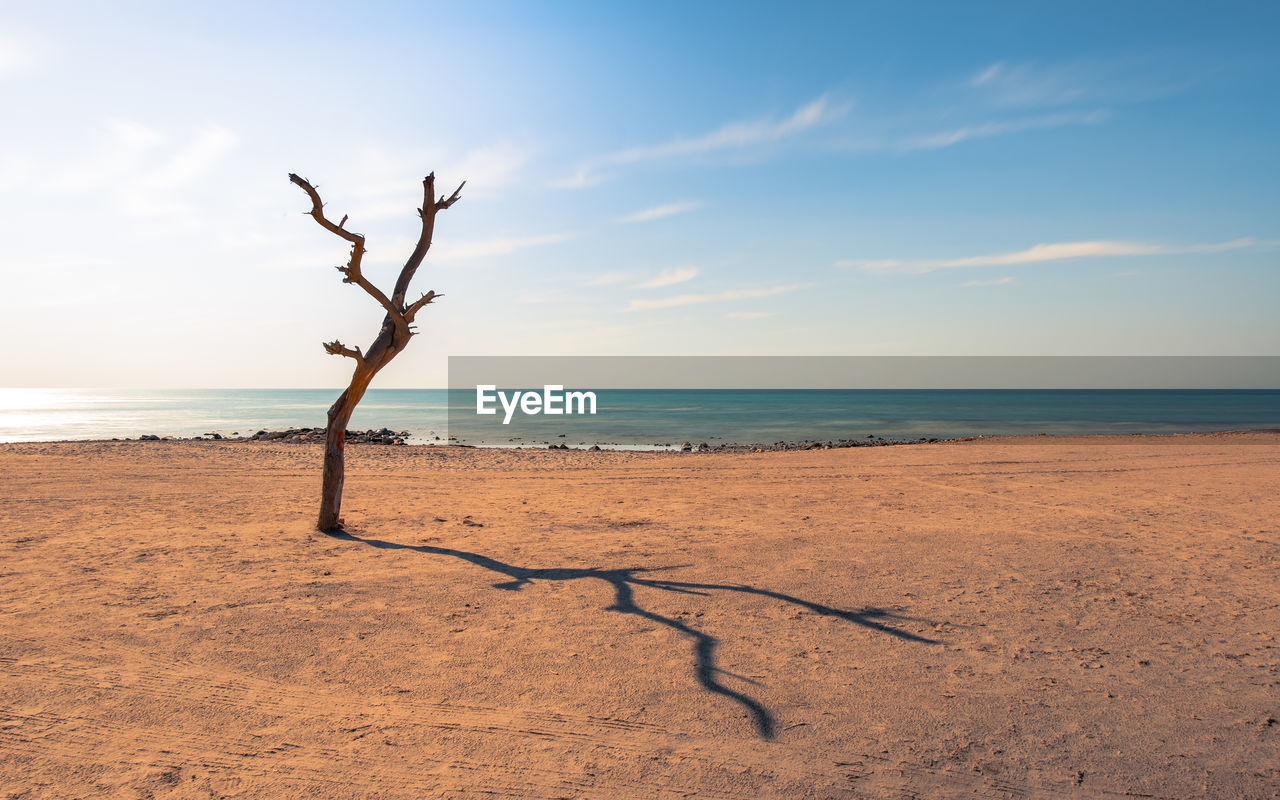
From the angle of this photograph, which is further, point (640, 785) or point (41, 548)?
point (41, 548)

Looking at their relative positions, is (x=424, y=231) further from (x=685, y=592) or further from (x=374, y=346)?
(x=685, y=592)

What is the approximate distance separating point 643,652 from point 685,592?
1467 millimetres

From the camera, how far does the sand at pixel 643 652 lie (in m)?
3.53

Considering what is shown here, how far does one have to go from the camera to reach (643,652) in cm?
501

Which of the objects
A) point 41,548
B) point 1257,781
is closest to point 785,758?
point 1257,781

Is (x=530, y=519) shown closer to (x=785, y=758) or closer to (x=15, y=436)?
(x=785, y=758)

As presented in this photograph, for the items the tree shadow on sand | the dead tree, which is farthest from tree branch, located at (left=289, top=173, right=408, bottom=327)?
the tree shadow on sand

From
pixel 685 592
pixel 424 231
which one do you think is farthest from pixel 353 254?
pixel 685 592

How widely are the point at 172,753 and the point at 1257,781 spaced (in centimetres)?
558

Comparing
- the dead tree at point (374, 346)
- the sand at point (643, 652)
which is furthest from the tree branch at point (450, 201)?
the sand at point (643, 652)

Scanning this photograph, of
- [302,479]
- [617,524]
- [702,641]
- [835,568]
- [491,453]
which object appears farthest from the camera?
[491,453]

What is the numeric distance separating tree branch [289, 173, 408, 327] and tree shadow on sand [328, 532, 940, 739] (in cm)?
294

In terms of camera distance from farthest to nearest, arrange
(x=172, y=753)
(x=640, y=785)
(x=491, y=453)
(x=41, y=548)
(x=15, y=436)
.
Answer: (x=15, y=436), (x=491, y=453), (x=41, y=548), (x=172, y=753), (x=640, y=785)

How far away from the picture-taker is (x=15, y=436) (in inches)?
1192
